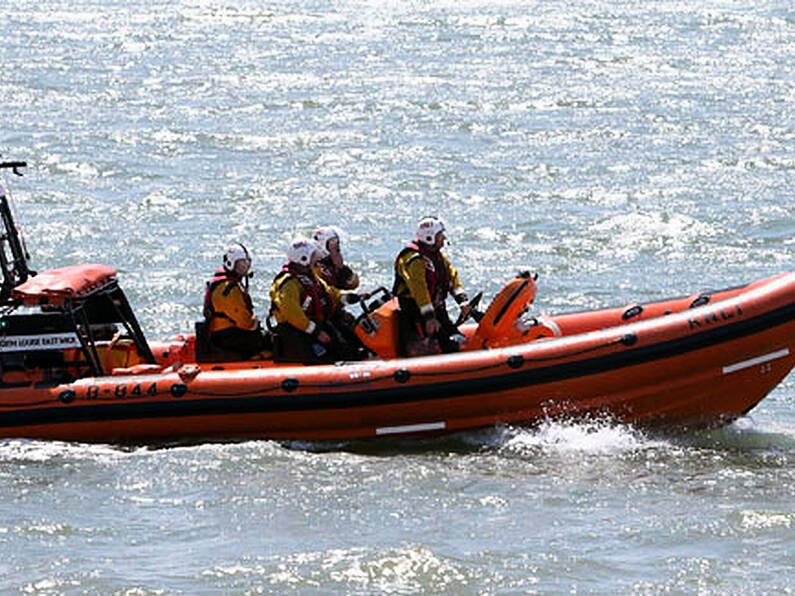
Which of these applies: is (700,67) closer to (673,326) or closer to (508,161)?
(508,161)

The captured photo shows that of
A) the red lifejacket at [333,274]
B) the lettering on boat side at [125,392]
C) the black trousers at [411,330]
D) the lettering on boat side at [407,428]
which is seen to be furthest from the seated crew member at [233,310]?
the lettering on boat side at [407,428]

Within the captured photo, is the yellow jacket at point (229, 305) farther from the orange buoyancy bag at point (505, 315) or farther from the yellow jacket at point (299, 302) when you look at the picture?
the orange buoyancy bag at point (505, 315)

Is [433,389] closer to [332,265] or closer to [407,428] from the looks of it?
[407,428]

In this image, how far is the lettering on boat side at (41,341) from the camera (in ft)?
36.6

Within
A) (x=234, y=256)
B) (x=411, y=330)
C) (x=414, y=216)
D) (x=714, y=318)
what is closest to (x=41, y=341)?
(x=234, y=256)

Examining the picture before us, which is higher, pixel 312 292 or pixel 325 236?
pixel 325 236

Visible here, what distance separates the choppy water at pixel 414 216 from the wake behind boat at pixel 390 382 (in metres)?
0.16

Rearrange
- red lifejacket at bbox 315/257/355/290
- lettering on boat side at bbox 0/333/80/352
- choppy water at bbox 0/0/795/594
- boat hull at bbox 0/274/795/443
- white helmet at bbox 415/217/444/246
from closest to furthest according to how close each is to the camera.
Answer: choppy water at bbox 0/0/795/594 < boat hull at bbox 0/274/795/443 < lettering on boat side at bbox 0/333/80/352 < white helmet at bbox 415/217/444/246 < red lifejacket at bbox 315/257/355/290

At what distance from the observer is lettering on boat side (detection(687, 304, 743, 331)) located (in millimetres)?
10930

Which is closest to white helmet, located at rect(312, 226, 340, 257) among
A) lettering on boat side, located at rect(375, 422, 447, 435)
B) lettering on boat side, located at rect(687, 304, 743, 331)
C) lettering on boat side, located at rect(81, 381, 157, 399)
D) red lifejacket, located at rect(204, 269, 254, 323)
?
red lifejacket, located at rect(204, 269, 254, 323)

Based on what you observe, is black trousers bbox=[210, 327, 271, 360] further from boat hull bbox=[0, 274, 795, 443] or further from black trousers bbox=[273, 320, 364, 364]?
boat hull bbox=[0, 274, 795, 443]

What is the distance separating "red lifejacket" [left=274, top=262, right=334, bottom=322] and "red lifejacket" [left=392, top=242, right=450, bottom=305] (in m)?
0.43

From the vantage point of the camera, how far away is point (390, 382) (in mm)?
10844

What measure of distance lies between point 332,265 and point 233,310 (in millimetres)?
883
